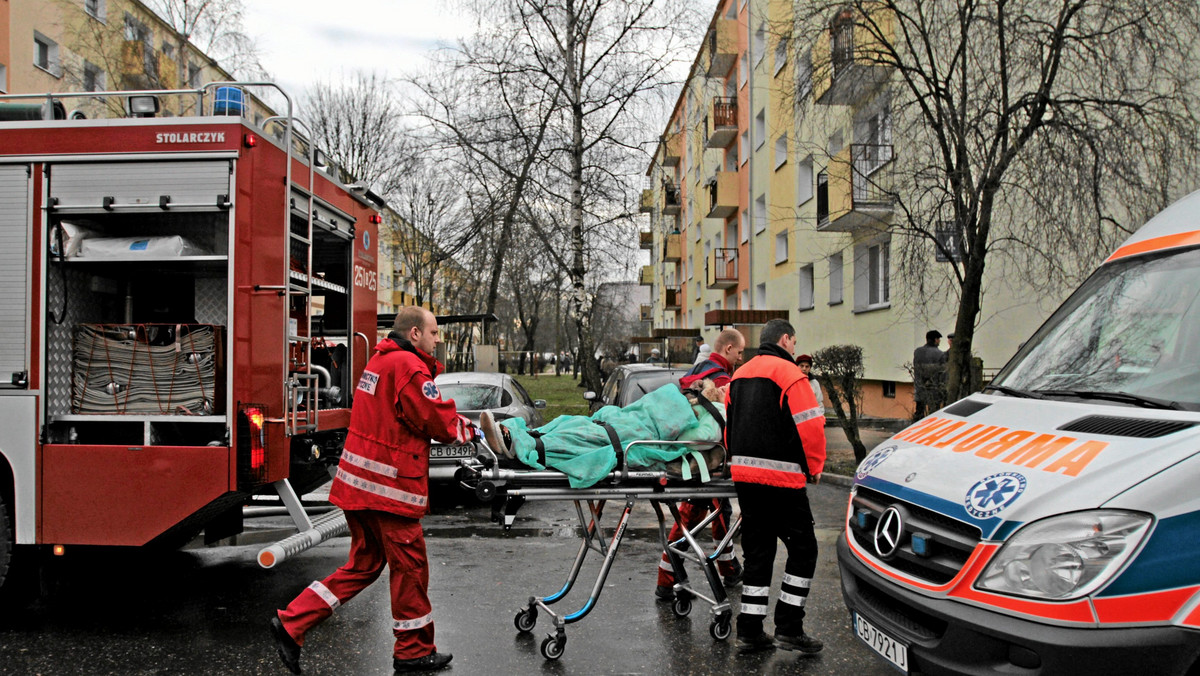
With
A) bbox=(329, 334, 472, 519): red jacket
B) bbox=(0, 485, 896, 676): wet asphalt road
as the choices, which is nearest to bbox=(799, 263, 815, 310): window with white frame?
bbox=(0, 485, 896, 676): wet asphalt road

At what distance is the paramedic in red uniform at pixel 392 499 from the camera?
4.15 meters

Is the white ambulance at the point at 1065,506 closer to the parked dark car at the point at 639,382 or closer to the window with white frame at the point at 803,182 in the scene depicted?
the parked dark car at the point at 639,382

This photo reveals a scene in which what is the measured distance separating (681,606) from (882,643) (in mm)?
2030

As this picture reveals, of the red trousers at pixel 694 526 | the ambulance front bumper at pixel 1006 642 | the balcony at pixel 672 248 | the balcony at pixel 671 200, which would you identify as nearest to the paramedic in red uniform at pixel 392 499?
the red trousers at pixel 694 526

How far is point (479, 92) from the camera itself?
2019 cm

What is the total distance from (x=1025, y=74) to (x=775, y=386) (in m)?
7.03

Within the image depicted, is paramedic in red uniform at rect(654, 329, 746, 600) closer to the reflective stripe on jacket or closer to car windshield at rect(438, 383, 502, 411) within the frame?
the reflective stripe on jacket

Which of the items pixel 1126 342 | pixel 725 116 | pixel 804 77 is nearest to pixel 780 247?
pixel 725 116

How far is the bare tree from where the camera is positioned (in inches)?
347

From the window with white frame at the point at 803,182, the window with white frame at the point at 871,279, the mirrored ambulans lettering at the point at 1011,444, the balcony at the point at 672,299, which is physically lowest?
the mirrored ambulans lettering at the point at 1011,444

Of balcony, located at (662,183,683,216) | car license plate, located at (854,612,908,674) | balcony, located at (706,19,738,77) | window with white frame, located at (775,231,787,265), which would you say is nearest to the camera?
car license plate, located at (854,612,908,674)

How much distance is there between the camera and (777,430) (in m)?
4.36

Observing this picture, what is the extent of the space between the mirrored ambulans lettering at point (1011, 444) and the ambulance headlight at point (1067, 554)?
184 millimetres

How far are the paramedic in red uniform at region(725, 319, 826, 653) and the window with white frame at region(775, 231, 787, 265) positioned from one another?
68.1ft
